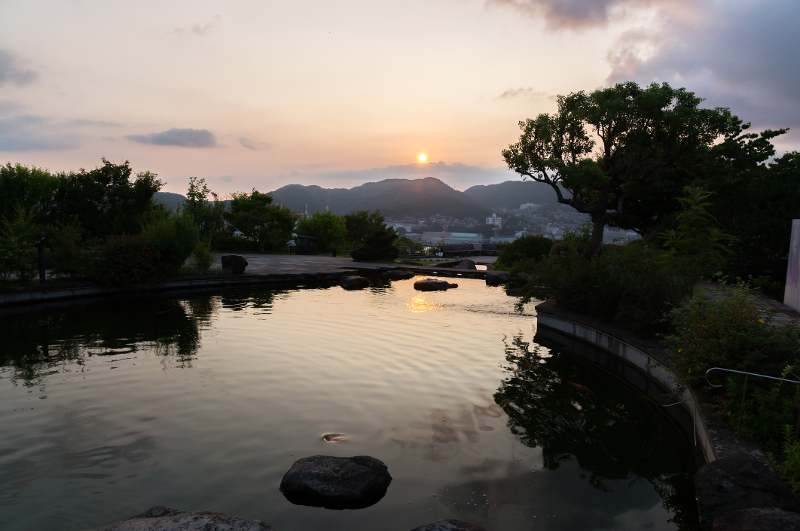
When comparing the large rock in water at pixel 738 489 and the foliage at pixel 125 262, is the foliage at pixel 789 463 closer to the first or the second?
the large rock in water at pixel 738 489

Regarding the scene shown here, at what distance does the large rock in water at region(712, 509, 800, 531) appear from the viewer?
3.40m

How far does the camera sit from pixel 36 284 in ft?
58.0

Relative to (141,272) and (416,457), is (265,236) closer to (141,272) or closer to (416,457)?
(141,272)

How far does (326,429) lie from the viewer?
6.77m

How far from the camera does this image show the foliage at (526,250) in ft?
102

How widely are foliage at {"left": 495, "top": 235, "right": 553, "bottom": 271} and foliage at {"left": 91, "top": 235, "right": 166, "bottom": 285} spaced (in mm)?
20623

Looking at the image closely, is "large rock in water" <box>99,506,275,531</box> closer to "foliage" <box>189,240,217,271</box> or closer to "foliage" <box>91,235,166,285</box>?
"foliage" <box>91,235,166,285</box>

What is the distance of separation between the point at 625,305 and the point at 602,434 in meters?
4.60

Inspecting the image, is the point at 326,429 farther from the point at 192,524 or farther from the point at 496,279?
the point at 496,279

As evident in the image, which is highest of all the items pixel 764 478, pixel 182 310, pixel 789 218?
pixel 789 218

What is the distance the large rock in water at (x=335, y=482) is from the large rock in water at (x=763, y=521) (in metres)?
3.19

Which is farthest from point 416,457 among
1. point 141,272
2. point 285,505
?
point 141,272

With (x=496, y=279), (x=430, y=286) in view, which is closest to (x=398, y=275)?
(x=430, y=286)

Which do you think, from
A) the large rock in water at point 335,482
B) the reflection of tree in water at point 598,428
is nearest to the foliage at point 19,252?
the large rock in water at point 335,482
